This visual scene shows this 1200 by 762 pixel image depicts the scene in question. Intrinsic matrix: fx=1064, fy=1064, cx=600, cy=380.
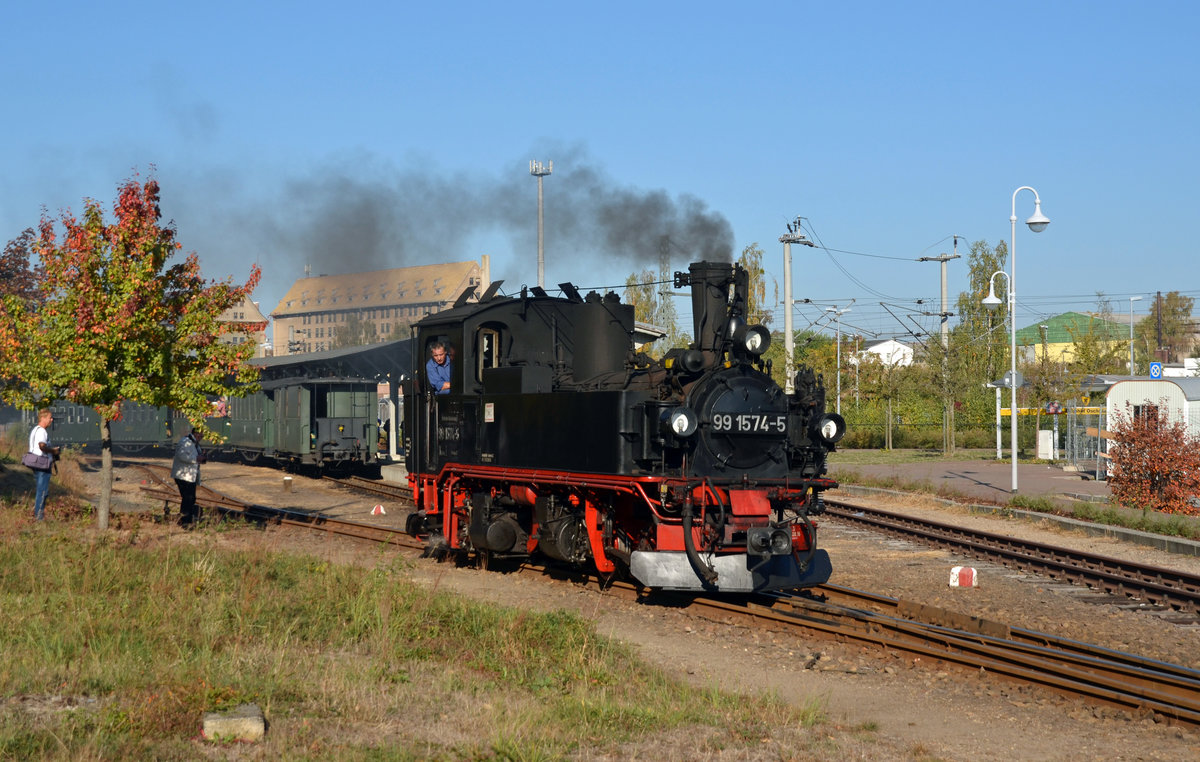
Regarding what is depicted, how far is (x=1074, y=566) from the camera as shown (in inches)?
543

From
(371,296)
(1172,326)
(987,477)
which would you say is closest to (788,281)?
(987,477)

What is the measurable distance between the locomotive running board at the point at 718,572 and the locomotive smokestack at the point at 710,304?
2039mm

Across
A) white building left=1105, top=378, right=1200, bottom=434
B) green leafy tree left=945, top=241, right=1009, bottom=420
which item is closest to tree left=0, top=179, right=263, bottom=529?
white building left=1105, top=378, right=1200, bottom=434

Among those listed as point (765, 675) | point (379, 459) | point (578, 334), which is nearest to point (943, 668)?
point (765, 675)

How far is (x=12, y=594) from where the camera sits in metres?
9.53

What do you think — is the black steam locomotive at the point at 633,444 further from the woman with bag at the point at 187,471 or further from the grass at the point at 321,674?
the woman with bag at the point at 187,471

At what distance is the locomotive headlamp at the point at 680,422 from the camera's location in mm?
10305

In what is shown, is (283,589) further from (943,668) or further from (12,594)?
(943,668)

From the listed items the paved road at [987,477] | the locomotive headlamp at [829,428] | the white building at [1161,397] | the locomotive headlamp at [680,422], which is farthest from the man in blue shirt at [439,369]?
the white building at [1161,397]

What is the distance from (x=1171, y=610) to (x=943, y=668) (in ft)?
14.9

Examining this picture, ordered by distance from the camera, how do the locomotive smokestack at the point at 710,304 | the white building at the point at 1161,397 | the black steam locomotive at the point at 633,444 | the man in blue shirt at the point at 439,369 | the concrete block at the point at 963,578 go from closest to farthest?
the black steam locomotive at the point at 633,444
the locomotive smokestack at the point at 710,304
the concrete block at the point at 963,578
the man in blue shirt at the point at 439,369
the white building at the point at 1161,397

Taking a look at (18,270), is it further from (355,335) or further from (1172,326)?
(1172,326)

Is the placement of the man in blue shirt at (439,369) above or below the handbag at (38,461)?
above

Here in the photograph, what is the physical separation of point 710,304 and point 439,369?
177 inches
